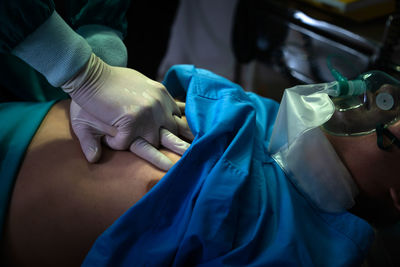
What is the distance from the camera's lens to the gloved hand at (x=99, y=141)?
66cm

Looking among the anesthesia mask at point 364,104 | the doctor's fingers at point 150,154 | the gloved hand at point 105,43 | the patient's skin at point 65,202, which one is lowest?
the patient's skin at point 65,202

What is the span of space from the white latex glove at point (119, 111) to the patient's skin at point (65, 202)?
0.04 meters

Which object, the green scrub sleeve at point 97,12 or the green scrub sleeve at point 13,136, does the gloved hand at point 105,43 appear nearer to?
the green scrub sleeve at point 97,12

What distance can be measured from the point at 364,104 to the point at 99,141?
2.06 feet

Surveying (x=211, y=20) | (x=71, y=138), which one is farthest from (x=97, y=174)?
(x=211, y=20)

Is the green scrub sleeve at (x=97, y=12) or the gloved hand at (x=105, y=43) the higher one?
the green scrub sleeve at (x=97, y=12)

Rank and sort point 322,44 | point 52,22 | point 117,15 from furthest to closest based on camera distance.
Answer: point 322,44 < point 117,15 < point 52,22

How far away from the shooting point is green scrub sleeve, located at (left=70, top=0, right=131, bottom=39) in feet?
2.60

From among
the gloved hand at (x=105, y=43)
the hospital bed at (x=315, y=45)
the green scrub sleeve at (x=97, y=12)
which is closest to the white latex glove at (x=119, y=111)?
the gloved hand at (x=105, y=43)

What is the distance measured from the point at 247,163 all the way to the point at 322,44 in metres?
0.80

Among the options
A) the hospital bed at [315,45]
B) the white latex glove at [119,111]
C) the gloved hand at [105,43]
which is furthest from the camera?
the hospital bed at [315,45]

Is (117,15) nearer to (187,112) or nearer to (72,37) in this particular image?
(72,37)

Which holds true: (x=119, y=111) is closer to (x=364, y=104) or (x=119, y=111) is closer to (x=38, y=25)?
(x=38, y=25)

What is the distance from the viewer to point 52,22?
594mm
